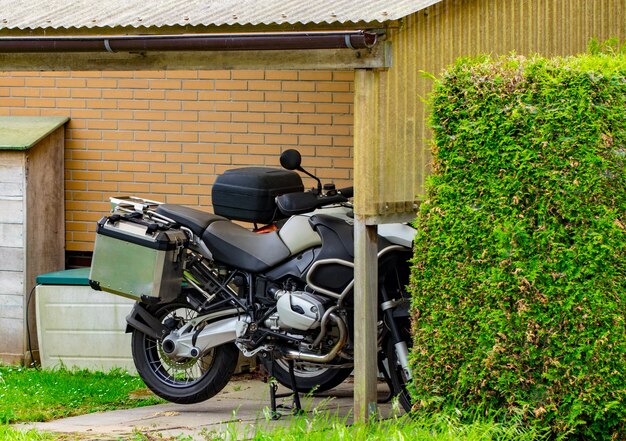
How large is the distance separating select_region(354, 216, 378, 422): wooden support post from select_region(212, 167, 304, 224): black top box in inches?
45.5

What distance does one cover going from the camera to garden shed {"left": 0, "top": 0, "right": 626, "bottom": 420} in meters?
6.71

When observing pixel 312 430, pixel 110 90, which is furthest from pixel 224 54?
pixel 110 90

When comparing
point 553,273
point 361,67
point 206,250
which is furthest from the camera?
point 206,250

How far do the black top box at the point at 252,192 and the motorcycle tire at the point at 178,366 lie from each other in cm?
67

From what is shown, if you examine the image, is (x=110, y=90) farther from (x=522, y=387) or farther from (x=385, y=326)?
(x=522, y=387)

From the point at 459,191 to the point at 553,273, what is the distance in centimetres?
63

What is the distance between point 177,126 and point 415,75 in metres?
3.39

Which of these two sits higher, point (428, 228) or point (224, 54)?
point (224, 54)

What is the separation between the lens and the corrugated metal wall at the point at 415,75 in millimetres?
6719

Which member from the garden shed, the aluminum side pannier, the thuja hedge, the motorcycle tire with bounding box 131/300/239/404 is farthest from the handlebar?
the thuja hedge

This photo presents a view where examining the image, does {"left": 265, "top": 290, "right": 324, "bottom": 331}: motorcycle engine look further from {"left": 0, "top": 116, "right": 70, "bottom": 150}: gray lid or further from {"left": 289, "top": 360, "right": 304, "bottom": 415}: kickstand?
{"left": 0, "top": 116, "right": 70, "bottom": 150}: gray lid

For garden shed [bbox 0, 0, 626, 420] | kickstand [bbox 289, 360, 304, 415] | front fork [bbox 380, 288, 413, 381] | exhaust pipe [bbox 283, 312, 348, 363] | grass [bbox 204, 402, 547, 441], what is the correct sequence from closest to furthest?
1. grass [bbox 204, 402, 547, 441]
2. garden shed [bbox 0, 0, 626, 420]
3. front fork [bbox 380, 288, 413, 381]
4. exhaust pipe [bbox 283, 312, 348, 363]
5. kickstand [bbox 289, 360, 304, 415]

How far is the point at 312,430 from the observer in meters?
6.17

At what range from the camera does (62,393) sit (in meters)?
8.51
